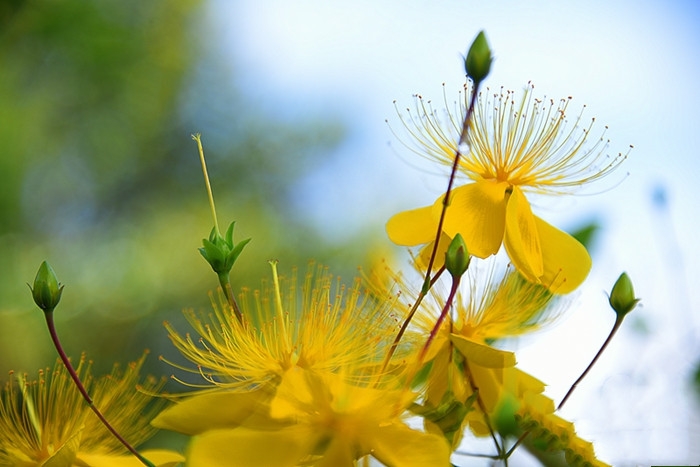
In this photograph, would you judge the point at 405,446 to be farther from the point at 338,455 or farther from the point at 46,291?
the point at 46,291

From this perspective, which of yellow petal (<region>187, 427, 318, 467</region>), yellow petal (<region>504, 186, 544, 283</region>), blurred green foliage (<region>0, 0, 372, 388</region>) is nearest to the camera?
yellow petal (<region>187, 427, 318, 467</region>)

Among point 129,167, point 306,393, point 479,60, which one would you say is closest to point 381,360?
point 306,393

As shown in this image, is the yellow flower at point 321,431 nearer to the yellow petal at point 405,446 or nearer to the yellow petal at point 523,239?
the yellow petal at point 405,446

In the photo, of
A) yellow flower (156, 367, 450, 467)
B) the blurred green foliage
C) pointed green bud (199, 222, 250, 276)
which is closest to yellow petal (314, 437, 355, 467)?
yellow flower (156, 367, 450, 467)

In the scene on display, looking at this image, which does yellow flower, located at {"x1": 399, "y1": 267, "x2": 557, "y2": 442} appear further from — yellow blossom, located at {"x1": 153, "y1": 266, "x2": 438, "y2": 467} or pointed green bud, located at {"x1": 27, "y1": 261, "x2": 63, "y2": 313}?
pointed green bud, located at {"x1": 27, "y1": 261, "x2": 63, "y2": 313}

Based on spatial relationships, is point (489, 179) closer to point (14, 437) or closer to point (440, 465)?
point (440, 465)

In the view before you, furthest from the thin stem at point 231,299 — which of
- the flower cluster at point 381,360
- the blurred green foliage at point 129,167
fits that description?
the blurred green foliage at point 129,167

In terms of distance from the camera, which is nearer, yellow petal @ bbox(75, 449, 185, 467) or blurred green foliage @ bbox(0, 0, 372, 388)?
yellow petal @ bbox(75, 449, 185, 467)

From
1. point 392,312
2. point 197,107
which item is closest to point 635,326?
point 392,312
